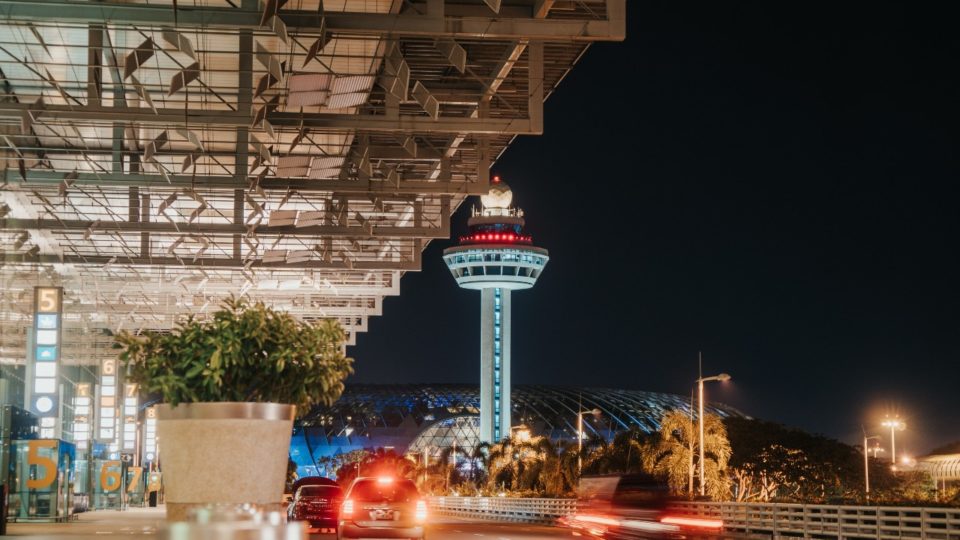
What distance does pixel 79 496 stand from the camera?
64.9 m

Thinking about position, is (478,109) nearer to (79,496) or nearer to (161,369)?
(161,369)

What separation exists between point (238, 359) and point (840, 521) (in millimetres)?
24040

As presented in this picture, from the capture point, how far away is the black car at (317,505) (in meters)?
34.7

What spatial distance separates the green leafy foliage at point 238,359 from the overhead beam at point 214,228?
26.6 metres

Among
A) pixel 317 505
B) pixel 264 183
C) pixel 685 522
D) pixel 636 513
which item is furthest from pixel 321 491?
pixel 264 183

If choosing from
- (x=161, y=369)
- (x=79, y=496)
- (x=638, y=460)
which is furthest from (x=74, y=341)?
(x=161, y=369)

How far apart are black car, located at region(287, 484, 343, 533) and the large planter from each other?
56.1ft

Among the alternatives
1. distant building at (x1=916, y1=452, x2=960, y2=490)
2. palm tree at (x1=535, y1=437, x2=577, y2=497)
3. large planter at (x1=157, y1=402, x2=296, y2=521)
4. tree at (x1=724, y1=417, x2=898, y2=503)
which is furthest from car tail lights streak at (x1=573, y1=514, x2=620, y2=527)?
distant building at (x1=916, y1=452, x2=960, y2=490)

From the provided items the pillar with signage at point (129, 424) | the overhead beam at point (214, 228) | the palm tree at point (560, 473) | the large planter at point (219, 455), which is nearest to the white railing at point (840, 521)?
the overhead beam at point (214, 228)

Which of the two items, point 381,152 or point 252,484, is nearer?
point 252,484

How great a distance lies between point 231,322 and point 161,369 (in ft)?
3.70

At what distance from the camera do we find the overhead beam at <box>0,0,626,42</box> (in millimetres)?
29422

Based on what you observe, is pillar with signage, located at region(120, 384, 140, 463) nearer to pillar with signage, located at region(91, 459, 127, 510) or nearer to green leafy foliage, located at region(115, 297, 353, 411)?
pillar with signage, located at region(91, 459, 127, 510)

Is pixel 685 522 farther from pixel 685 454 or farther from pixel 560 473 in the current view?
pixel 560 473
